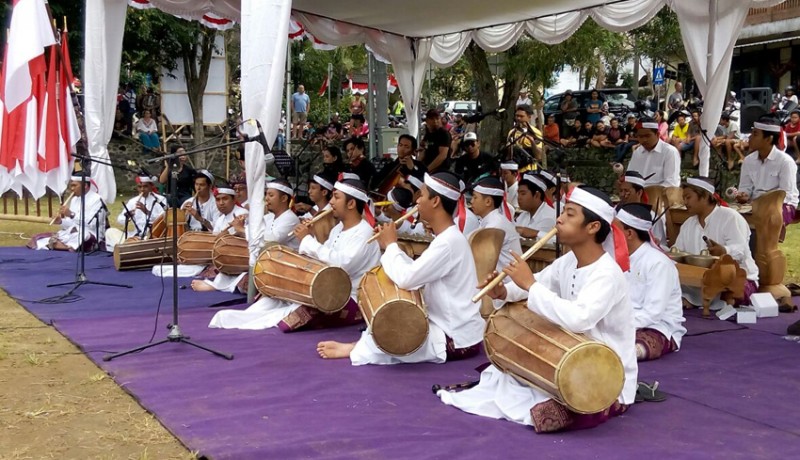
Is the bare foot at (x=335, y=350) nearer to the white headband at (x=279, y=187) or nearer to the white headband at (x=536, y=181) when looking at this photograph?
the white headband at (x=279, y=187)

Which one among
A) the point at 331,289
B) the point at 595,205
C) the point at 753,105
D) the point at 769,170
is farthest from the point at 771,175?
the point at 753,105

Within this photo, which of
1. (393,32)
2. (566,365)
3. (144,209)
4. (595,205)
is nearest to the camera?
(566,365)

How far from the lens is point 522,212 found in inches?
289

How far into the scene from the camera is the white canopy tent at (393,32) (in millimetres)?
6000

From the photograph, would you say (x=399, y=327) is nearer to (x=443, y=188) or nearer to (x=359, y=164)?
(x=443, y=188)

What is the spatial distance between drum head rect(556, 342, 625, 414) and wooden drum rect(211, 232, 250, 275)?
14.1 ft

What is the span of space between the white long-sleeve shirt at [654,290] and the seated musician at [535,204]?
1904 mm

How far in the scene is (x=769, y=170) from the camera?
738cm

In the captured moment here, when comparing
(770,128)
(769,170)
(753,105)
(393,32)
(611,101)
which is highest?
(393,32)

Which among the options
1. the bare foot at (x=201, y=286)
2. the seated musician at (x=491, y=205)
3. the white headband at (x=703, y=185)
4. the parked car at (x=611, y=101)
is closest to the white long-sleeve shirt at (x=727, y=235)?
the white headband at (x=703, y=185)

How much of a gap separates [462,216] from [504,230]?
668 millimetres

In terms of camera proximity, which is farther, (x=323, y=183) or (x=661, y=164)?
(x=661, y=164)

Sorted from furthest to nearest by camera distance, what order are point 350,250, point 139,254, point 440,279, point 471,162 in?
point 471,162
point 139,254
point 350,250
point 440,279

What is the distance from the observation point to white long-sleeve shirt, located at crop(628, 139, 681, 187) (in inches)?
327
